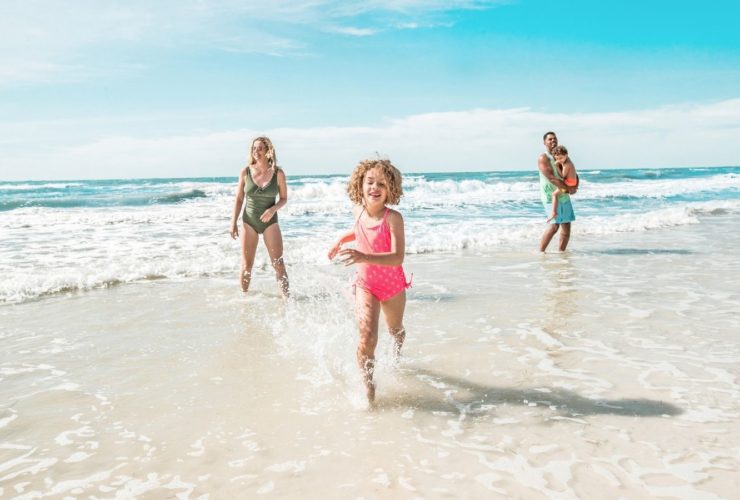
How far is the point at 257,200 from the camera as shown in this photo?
279 inches

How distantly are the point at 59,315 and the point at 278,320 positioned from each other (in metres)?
2.44

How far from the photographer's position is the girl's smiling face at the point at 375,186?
3.77m

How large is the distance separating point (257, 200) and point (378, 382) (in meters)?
3.64

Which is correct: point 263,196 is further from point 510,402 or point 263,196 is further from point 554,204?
point 554,204

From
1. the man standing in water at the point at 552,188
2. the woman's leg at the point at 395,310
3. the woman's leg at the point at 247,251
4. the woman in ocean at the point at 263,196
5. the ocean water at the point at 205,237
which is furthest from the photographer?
the man standing in water at the point at 552,188

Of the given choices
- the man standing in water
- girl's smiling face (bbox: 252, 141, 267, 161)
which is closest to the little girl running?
girl's smiling face (bbox: 252, 141, 267, 161)

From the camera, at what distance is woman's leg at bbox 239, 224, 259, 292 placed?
7.24 metres

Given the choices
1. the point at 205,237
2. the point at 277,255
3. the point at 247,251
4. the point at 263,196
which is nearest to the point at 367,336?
the point at 277,255

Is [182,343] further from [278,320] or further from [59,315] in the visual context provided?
[59,315]

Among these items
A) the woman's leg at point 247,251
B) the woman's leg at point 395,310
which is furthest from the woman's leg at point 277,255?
the woman's leg at point 395,310

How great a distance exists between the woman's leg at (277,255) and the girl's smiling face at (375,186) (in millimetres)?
3455

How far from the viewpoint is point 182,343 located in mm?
5230

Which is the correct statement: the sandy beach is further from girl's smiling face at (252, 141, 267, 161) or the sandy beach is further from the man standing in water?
the man standing in water

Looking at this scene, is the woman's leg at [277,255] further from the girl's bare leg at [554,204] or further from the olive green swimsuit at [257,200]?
the girl's bare leg at [554,204]
